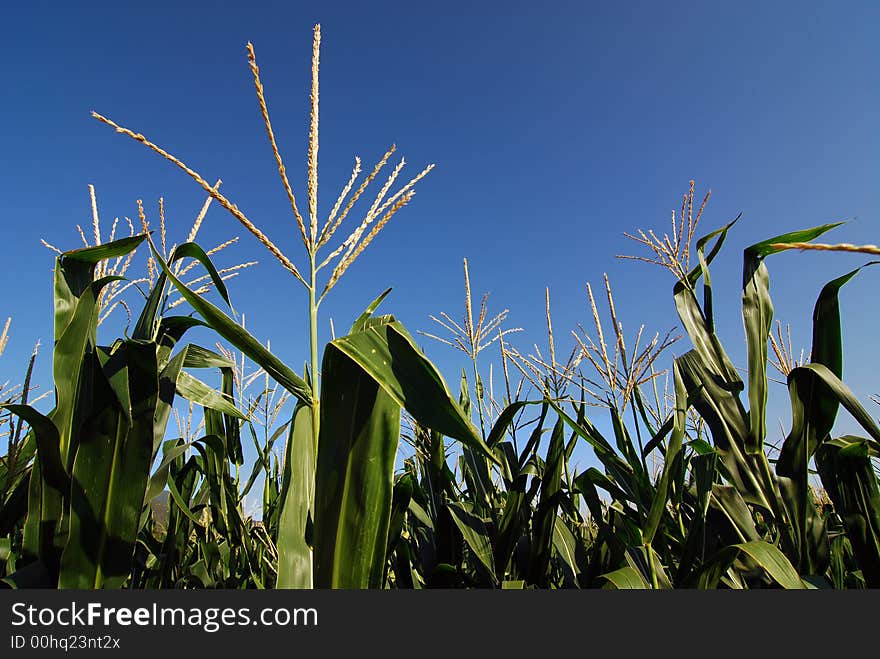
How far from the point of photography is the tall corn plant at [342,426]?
877mm

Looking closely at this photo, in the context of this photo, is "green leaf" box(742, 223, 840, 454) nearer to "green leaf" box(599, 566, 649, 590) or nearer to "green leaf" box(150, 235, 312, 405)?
"green leaf" box(599, 566, 649, 590)

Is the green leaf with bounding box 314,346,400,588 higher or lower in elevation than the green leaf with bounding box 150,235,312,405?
lower

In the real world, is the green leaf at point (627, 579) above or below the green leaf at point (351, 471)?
below

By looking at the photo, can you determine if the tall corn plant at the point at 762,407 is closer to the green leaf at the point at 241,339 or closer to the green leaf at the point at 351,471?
the green leaf at the point at 351,471

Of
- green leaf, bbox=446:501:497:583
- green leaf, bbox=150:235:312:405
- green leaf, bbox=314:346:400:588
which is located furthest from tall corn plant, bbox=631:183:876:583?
green leaf, bbox=150:235:312:405

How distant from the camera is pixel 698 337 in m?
1.68

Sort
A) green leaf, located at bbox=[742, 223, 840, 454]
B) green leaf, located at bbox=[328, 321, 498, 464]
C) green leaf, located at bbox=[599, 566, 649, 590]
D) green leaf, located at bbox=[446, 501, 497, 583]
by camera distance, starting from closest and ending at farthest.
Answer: green leaf, located at bbox=[328, 321, 498, 464]
green leaf, located at bbox=[599, 566, 649, 590]
green leaf, located at bbox=[742, 223, 840, 454]
green leaf, located at bbox=[446, 501, 497, 583]

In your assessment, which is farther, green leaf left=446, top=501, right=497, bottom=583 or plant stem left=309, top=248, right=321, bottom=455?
green leaf left=446, top=501, right=497, bottom=583

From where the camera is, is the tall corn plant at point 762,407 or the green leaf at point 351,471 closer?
the green leaf at point 351,471

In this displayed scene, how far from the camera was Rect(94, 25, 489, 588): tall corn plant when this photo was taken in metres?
0.88

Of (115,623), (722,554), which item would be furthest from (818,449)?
(115,623)

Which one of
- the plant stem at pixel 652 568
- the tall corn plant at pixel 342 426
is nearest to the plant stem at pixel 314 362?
the tall corn plant at pixel 342 426

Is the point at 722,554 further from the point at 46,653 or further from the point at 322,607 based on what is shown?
the point at 46,653

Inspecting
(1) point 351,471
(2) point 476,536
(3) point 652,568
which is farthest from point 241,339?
(3) point 652,568
